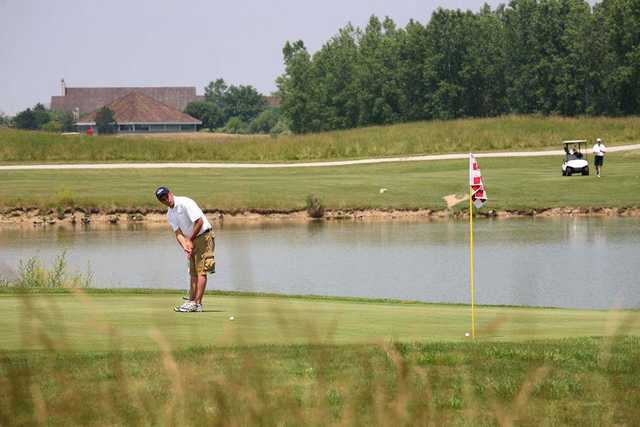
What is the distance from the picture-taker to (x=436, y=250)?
3738cm

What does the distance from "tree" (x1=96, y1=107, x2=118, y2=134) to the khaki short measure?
6013 inches

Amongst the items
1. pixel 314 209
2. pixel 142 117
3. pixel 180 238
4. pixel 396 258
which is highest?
pixel 142 117

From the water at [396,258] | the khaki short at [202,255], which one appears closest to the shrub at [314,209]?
the water at [396,258]

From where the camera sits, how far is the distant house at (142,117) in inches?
6772

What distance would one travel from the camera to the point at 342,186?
55.5 meters

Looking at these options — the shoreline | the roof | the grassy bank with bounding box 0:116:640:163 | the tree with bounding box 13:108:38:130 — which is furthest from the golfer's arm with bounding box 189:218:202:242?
the tree with bounding box 13:108:38:130

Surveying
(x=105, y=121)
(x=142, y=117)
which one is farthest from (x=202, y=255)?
(x=142, y=117)

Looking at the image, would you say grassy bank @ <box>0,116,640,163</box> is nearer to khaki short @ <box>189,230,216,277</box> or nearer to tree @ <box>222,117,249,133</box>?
khaki short @ <box>189,230,216,277</box>

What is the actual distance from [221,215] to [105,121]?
391 ft

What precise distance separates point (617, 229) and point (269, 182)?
65.1 feet

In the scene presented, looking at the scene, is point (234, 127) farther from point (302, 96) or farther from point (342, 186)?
point (342, 186)

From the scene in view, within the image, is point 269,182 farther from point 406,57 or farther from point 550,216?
point 406,57

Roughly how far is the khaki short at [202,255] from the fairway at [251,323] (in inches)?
20.7

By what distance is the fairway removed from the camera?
12539 mm
